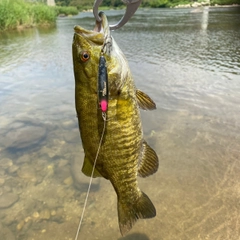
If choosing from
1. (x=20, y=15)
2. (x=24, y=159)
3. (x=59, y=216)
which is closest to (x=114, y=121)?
(x=59, y=216)

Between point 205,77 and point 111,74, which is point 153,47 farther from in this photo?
point 111,74

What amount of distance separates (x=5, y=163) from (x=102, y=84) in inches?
183

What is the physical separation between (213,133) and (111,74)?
499 centimetres

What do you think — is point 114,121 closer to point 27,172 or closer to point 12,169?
point 27,172

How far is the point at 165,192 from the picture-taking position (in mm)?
4871

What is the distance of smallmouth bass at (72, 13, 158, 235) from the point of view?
2062 millimetres

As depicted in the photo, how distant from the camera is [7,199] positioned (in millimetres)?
4926

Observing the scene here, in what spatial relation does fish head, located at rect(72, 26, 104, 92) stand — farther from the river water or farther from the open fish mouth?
the river water

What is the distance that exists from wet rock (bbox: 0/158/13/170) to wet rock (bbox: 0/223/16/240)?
5.17ft

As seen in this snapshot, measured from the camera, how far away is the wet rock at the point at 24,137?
650cm

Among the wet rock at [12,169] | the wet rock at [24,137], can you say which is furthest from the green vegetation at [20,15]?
the wet rock at [12,169]

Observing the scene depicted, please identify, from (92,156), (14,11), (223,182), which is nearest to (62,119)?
(223,182)

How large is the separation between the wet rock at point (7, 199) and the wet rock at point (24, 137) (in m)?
1.58

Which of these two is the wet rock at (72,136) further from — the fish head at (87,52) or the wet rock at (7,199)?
the fish head at (87,52)
